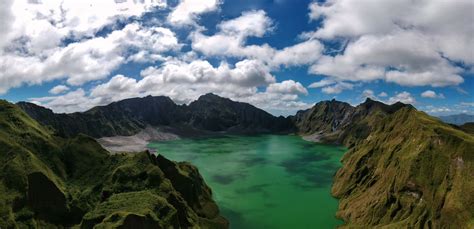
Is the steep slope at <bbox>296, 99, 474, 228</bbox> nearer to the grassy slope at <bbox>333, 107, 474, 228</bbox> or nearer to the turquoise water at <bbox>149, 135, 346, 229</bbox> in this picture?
the grassy slope at <bbox>333, 107, 474, 228</bbox>

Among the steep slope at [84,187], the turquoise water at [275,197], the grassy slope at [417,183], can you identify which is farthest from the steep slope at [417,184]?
the steep slope at [84,187]

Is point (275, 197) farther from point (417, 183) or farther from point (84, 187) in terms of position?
point (84, 187)

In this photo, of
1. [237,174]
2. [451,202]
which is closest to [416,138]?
[451,202]

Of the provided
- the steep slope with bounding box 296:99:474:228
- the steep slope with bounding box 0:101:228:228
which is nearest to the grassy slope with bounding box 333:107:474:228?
the steep slope with bounding box 296:99:474:228

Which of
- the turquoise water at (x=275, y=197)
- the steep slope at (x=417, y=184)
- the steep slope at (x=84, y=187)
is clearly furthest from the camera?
the turquoise water at (x=275, y=197)

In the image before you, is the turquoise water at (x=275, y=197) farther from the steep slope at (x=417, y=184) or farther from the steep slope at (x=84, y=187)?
the steep slope at (x=84, y=187)
